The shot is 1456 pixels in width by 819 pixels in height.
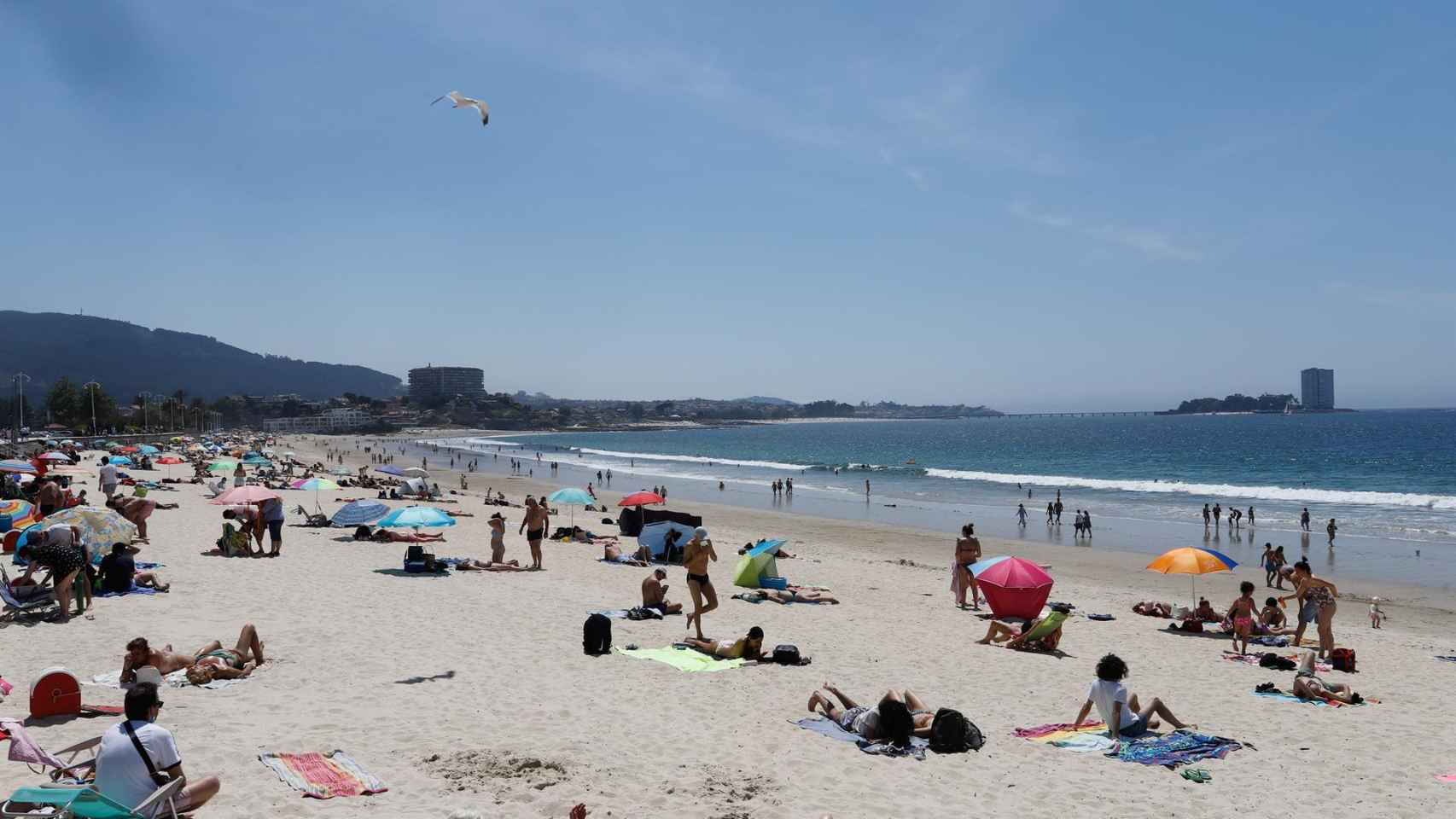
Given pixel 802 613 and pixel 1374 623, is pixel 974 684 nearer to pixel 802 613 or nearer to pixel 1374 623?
pixel 802 613

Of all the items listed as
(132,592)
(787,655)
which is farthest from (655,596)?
(132,592)

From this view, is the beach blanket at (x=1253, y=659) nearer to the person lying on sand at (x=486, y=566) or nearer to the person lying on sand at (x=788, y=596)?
the person lying on sand at (x=788, y=596)

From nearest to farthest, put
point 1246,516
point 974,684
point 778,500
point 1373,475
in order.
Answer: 1. point 974,684
2. point 1246,516
3. point 778,500
4. point 1373,475

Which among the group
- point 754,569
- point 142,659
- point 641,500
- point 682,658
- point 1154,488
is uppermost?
point 641,500

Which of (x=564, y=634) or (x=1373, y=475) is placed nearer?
(x=564, y=634)

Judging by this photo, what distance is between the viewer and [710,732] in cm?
747

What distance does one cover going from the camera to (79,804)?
188 inches

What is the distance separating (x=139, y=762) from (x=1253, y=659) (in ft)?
38.8

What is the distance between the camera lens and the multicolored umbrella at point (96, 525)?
11.4m

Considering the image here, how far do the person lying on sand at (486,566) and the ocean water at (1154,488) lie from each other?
18.9 meters

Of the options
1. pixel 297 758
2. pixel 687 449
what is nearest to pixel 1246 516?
pixel 297 758

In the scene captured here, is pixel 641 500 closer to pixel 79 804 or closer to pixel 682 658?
pixel 682 658

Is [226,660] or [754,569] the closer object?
[226,660]

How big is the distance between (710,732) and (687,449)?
10755cm
